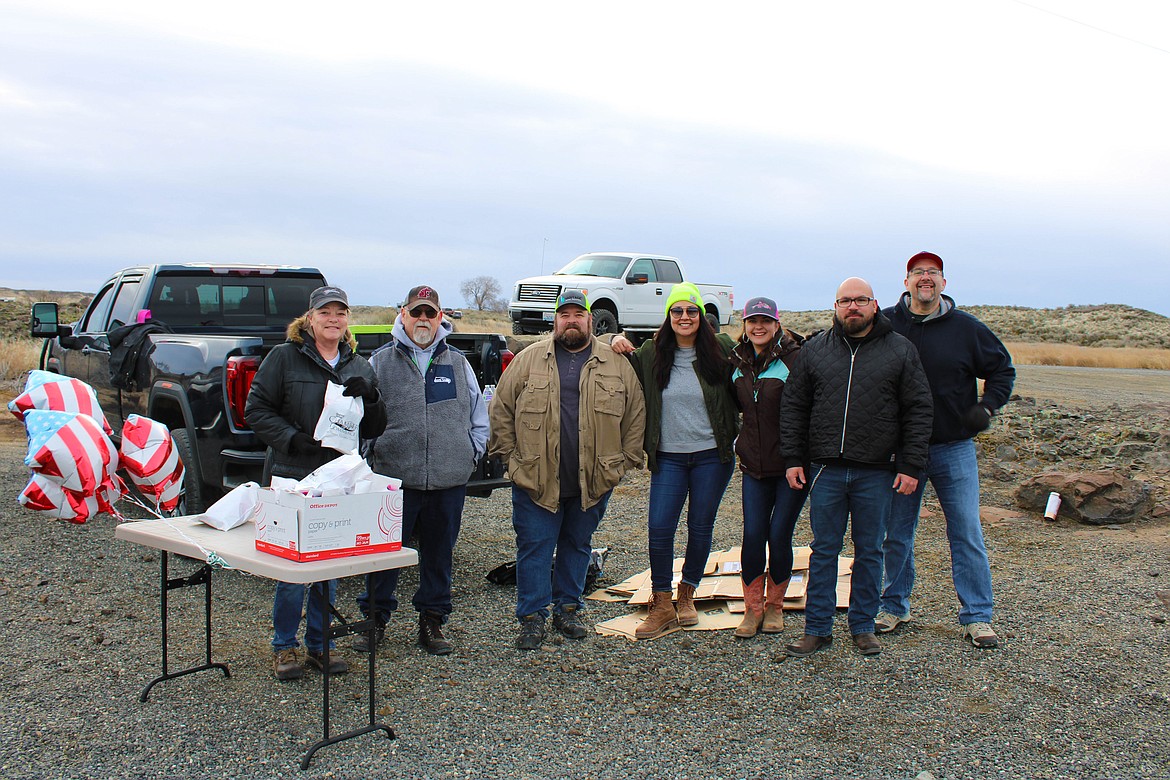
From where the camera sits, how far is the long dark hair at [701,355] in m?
4.95

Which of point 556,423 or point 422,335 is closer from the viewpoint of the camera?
point 422,335

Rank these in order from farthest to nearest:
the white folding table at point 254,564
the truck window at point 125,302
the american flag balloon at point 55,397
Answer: the truck window at point 125,302
the american flag balloon at point 55,397
the white folding table at point 254,564

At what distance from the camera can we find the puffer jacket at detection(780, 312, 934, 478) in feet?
15.0

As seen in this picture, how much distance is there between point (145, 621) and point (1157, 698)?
5.08m

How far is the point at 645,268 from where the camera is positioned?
18.3 meters

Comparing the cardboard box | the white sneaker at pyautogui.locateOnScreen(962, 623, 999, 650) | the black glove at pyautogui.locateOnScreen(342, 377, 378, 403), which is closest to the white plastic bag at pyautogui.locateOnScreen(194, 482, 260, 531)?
the cardboard box

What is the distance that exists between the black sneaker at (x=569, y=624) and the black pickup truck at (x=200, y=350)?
1135mm

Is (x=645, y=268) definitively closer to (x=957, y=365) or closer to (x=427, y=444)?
(x=957, y=365)

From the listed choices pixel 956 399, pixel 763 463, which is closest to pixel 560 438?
pixel 763 463

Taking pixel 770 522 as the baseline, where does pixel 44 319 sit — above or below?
above

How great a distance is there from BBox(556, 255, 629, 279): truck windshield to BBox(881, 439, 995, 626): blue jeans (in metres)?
13.3

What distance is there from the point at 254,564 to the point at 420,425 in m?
1.30

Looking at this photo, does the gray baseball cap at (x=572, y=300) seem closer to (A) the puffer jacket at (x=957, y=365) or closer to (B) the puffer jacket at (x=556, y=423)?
(B) the puffer jacket at (x=556, y=423)

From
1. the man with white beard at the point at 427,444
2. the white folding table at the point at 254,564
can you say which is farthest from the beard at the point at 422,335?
the white folding table at the point at 254,564
